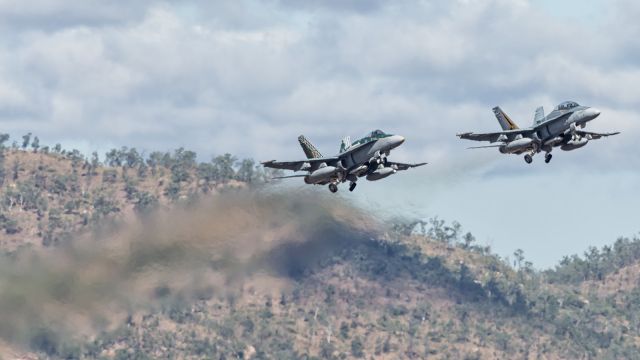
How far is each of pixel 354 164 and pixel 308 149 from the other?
4.84m

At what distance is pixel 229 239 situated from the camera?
9975 cm

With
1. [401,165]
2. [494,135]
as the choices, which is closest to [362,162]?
[401,165]

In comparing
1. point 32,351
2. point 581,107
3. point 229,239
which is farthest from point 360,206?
point 32,351

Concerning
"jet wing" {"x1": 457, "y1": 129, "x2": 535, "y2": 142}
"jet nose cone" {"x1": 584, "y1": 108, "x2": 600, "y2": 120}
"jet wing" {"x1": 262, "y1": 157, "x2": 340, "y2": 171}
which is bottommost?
"jet wing" {"x1": 262, "y1": 157, "x2": 340, "y2": 171}

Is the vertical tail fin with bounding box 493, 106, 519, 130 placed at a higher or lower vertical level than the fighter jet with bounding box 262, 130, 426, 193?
higher

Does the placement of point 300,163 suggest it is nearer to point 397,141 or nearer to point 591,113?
point 397,141

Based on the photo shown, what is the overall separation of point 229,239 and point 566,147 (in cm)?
2561

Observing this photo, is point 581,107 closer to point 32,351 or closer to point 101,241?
point 101,241

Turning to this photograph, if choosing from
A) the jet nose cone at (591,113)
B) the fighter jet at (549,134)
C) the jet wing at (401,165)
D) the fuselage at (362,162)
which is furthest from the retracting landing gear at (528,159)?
the fuselage at (362,162)

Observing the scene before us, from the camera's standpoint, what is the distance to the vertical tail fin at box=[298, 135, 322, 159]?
87.4 meters

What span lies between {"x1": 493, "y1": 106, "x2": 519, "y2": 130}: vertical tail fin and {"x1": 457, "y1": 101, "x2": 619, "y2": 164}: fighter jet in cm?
350

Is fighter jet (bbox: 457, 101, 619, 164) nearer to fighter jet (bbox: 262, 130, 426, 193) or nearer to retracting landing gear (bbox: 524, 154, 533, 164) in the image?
retracting landing gear (bbox: 524, 154, 533, 164)

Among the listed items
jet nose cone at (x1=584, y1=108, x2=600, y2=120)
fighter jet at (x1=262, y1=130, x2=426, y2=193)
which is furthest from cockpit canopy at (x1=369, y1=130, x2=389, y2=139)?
jet nose cone at (x1=584, y1=108, x2=600, y2=120)

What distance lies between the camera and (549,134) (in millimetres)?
87750
